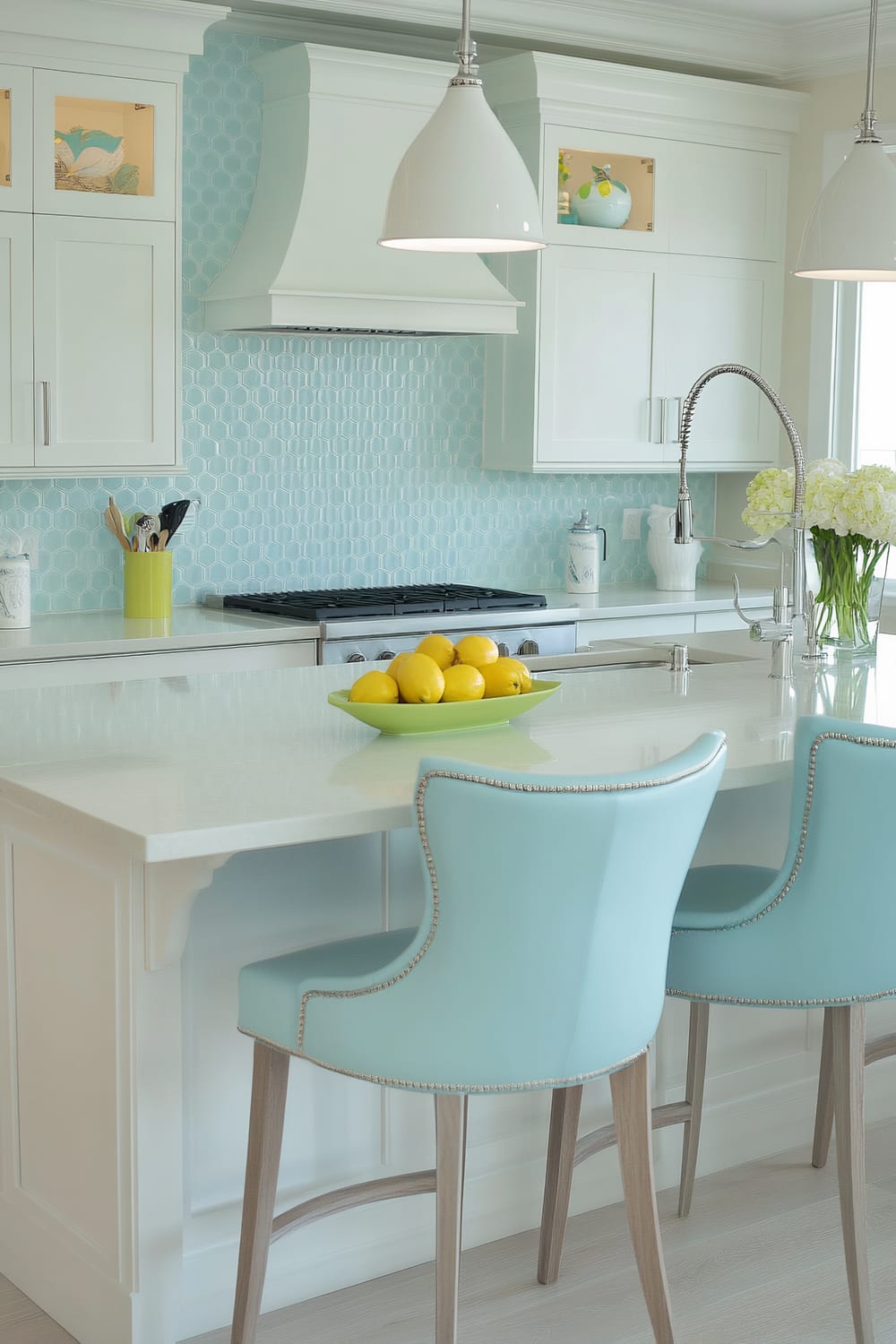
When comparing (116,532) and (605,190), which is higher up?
(605,190)

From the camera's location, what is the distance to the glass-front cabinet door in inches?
153

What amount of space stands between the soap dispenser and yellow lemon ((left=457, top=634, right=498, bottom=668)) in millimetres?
2616

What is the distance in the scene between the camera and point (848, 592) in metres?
3.24

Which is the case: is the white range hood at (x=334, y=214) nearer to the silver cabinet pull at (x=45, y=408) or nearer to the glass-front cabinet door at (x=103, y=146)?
the glass-front cabinet door at (x=103, y=146)

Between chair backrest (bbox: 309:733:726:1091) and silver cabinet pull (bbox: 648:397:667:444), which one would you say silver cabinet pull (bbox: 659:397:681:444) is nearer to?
silver cabinet pull (bbox: 648:397:667:444)

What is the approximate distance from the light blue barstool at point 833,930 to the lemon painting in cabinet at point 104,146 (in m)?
2.68

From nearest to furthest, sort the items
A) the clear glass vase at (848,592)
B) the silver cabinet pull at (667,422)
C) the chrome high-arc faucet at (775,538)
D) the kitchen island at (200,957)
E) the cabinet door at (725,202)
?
1. the kitchen island at (200,957)
2. the chrome high-arc faucet at (775,538)
3. the clear glass vase at (848,592)
4. the cabinet door at (725,202)
5. the silver cabinet pull at (667,422)

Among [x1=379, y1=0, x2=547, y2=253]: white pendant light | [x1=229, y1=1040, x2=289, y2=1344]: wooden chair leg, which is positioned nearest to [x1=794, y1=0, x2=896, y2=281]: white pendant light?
[x1=379, y1=0, x2=547, y2=253]: white pendant light

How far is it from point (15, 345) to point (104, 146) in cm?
59

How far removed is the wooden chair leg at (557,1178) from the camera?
7.79 feet

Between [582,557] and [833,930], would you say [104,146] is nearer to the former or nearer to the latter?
[582,557]

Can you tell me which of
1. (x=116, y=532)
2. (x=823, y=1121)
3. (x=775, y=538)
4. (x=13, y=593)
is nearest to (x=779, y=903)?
(x=823, y=1121)

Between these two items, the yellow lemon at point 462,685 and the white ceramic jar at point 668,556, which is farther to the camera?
the white ceramic jar at point 668,556

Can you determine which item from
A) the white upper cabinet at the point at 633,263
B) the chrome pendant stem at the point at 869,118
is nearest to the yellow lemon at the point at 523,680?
the chrome pendant stem at the point at 869,118
